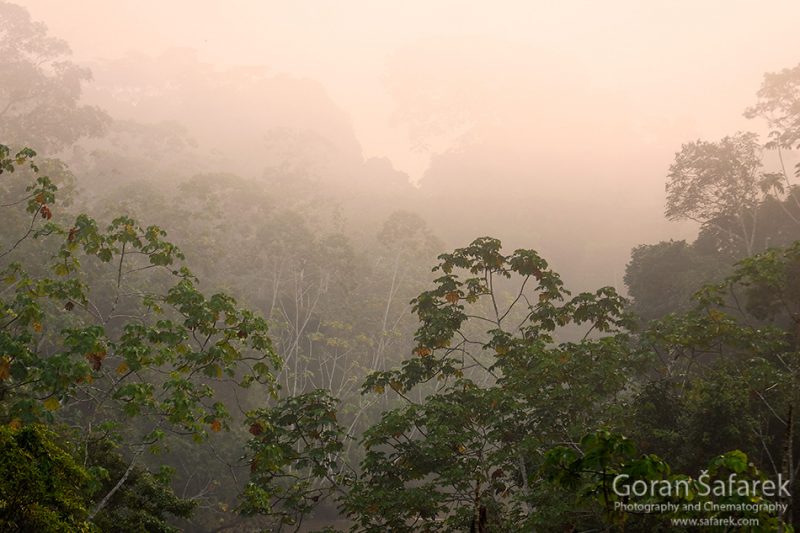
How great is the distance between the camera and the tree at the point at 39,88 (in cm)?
2714

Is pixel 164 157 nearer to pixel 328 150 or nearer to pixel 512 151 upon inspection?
pixel 328 150

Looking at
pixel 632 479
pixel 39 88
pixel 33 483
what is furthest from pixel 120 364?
pixel 39 88

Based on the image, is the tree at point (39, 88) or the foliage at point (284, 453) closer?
the foliage at point (284, 453)

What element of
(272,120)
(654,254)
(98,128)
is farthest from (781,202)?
(272,120)

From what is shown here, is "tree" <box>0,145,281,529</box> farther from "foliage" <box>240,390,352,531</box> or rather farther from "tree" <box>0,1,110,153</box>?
"tree" <box>0,1,110,153</box>

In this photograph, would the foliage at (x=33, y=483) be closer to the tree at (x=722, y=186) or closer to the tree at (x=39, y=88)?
the tree at (x=722, y=186)

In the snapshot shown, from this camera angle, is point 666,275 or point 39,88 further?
point 39,88

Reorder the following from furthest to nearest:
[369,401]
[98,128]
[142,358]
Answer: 1. [98,128]
2. [369,401]
3. [142,358]

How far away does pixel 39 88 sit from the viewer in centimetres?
2917

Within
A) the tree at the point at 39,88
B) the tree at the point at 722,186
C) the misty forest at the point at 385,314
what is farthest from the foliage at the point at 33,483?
the tree at the point at 39,88

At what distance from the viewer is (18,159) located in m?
9.20

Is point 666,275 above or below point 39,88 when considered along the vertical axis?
below

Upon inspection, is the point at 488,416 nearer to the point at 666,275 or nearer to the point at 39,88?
the point at 666,275

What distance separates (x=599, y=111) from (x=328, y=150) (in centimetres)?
3278
